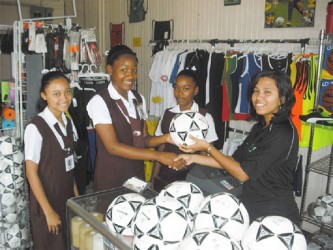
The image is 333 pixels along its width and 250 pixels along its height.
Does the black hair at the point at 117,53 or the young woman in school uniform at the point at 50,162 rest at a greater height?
the black hair at the point at 117,53

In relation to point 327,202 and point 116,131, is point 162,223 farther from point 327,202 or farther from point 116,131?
point 327,202

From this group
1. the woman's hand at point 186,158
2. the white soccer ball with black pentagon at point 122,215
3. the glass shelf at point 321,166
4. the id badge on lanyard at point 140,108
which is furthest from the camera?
the glass shelf at point 321,166

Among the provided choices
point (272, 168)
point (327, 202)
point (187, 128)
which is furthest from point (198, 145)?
point (327, 202)

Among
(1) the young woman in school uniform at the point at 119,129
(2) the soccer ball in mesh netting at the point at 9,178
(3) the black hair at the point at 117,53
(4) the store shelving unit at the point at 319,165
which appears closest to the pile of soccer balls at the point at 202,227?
(1) the young woman in school uniform at the point at 119,129

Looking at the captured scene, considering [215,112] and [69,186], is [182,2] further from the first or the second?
[69,186]

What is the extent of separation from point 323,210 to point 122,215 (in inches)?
95.6

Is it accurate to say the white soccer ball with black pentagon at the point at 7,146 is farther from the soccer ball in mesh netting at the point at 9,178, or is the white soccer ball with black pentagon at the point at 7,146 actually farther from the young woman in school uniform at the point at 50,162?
the young woman in school uniform at the point at 50,162

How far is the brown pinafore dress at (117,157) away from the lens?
2281 mm

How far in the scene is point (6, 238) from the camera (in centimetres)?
318

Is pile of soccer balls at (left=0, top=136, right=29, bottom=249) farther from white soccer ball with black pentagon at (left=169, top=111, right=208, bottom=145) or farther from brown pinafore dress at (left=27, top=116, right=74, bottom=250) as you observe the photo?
white soccer ball with black pentagon at (left=169, top=111, right=208, bottom=145)

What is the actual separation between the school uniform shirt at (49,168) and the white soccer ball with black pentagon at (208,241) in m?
1.43

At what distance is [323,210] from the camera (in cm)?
328

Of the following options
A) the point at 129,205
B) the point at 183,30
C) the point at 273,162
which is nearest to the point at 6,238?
the point at 129,205

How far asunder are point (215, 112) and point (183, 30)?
1.69 meters
